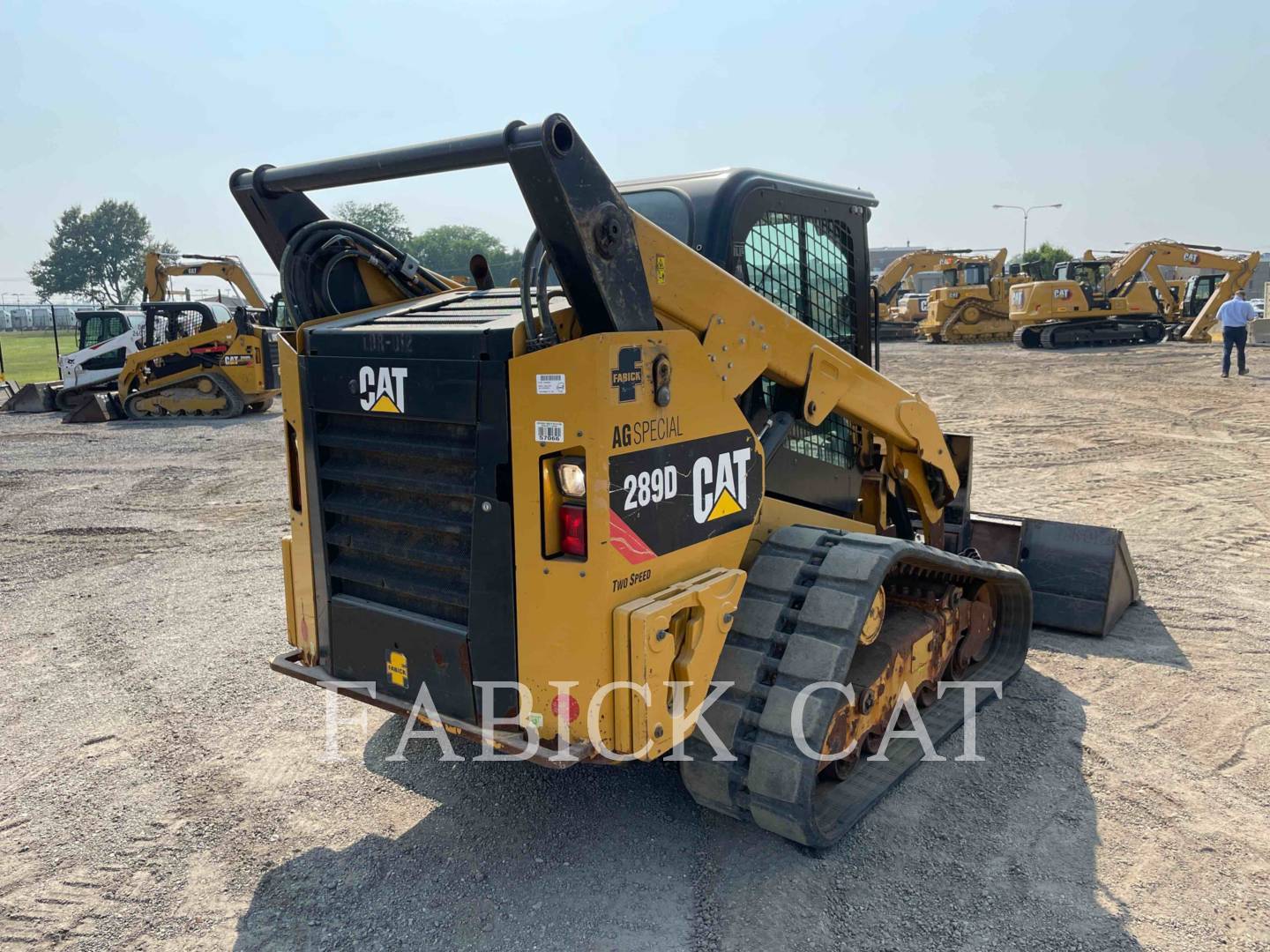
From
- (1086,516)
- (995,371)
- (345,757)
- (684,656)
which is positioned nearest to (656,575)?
(684,656)

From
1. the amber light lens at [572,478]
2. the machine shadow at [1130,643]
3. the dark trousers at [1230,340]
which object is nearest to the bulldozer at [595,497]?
the amber light lens at [572,478]

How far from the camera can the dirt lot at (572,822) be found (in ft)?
10.1

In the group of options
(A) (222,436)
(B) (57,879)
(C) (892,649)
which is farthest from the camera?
(A) (222,436)

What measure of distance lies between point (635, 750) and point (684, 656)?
335 mm

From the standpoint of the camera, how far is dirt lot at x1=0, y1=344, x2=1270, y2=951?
10.1 ft

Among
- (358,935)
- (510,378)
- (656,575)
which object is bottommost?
(358,935)

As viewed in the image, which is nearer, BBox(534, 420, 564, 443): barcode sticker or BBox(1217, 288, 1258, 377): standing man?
BBox(534, 420, 564, 443): barcode sticker

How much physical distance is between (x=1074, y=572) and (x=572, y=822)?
3.50 m

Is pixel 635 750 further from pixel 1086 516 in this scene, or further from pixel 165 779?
pixel 1086 516

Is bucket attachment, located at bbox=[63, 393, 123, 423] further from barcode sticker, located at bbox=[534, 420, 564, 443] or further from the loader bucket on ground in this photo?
barcode sticker, located at bbox=[534, 420, 564, 443]

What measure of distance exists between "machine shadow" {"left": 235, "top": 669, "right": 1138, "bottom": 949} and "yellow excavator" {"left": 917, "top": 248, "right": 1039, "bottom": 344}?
29175 millimetres

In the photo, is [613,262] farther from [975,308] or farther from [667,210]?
[975,308]

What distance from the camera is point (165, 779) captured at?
408 cm

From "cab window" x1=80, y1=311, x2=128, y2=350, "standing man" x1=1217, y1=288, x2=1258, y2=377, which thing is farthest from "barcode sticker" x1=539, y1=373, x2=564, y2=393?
"cab window" x1=80, y1=311, x2=128, y2=350
